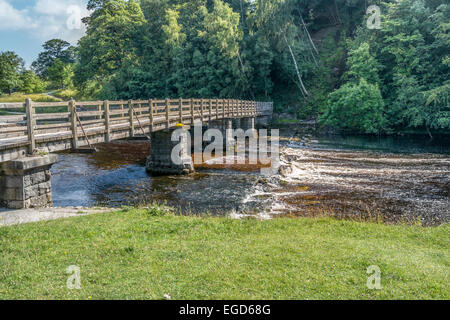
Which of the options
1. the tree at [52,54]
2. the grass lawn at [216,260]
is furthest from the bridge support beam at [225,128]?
the tree at [52,54]

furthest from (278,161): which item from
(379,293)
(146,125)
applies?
(379,293)

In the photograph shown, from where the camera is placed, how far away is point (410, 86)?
3672 centimetres

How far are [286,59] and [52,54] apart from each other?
300 feet

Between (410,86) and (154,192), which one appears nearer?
(154,192)

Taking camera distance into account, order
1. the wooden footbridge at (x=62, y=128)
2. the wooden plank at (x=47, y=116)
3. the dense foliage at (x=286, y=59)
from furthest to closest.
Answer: the dense foliage at (x=286, y=59) → the wooden plank at (x=47, y=116) → the wooden footbridge at (x=62, y=128)

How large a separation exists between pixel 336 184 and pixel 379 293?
1295cm

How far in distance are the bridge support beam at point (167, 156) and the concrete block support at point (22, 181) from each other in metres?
10.4

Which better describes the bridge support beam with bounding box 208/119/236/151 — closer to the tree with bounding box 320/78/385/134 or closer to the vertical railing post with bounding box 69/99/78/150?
the tree with bounding box 320/78/385/134

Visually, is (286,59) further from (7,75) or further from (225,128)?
(7,75)

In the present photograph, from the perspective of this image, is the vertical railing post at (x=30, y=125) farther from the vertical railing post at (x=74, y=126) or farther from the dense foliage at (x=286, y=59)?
the dense foliage at (x=286, y=59)

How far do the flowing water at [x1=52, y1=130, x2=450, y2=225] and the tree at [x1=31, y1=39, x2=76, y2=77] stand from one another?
98577mm

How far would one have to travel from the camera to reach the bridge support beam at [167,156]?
21.5m

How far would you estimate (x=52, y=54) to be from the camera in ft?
365
